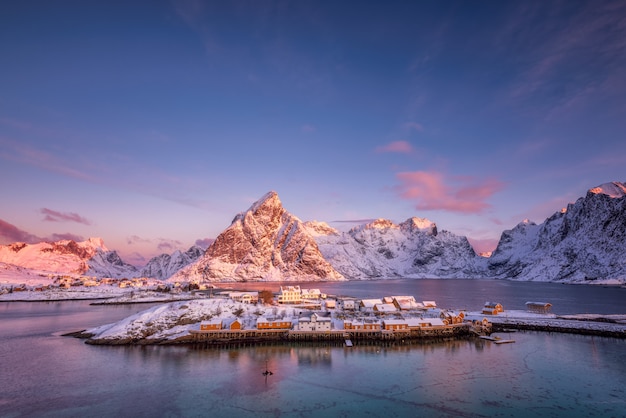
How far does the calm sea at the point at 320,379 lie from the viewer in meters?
28.5

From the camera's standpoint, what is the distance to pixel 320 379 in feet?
116

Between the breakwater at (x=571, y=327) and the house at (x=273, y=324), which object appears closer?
the breakwater at (x=571, y=327)

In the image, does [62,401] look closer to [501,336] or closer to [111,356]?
[111,356]

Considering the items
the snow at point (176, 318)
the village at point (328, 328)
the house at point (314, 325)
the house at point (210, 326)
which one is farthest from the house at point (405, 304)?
the house at point (210, 326)

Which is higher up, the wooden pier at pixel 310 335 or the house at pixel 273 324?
the house at pixel 273 324

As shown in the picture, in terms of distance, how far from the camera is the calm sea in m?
28.5

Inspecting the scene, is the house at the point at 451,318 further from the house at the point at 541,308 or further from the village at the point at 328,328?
the house at the point at 541,308

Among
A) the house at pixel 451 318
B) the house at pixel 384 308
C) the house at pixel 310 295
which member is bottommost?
the house at pixel 451 318

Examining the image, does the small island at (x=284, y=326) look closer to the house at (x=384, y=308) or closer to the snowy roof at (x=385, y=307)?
the house at (x=384, y=308)

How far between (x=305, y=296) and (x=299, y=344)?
50.2m

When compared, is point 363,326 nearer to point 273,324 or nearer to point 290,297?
point 273,324

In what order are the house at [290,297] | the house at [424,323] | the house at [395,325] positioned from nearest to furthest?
the house at [395,325], the house at [424,323], the house at [290,297]

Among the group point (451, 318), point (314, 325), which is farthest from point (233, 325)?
point (451, 318)

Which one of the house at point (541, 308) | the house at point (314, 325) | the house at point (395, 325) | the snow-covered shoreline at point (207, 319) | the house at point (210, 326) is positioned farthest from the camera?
the house at point (541, 308)
